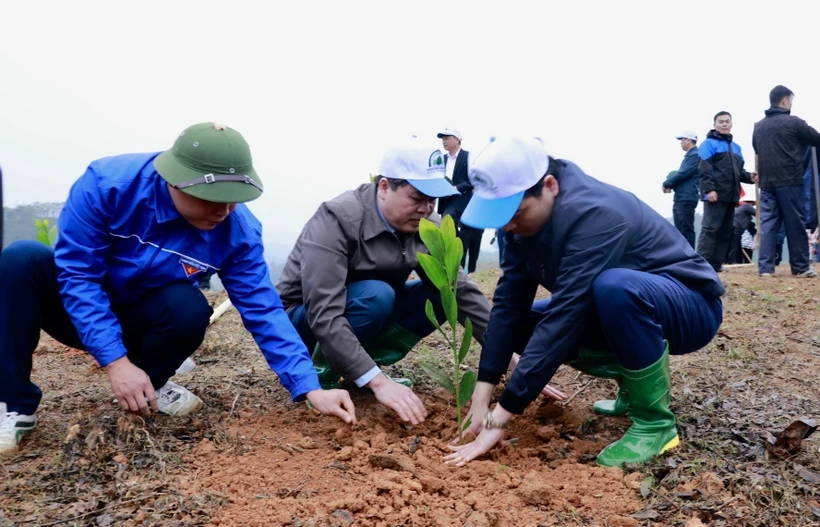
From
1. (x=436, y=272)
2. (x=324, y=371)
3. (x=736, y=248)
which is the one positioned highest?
(x=436, y=272)

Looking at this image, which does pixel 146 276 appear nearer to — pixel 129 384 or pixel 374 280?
pixel 129 384

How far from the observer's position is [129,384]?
2.00m

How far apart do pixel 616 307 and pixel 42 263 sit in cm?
183

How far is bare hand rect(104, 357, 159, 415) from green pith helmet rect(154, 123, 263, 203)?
58 cm

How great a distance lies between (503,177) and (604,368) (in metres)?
0.92

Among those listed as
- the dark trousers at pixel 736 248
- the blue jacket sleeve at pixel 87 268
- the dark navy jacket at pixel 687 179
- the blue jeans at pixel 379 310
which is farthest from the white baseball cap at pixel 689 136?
A: the blue jacket sleeve at pixel 87 268

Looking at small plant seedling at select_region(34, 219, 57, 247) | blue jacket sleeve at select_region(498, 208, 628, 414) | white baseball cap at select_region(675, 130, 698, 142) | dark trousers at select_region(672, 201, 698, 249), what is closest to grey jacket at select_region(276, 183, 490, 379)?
blue jacket sleeve at select_region(498, 208, 628, 414)

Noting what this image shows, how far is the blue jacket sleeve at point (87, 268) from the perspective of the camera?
6.62 feet

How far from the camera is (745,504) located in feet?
5.83

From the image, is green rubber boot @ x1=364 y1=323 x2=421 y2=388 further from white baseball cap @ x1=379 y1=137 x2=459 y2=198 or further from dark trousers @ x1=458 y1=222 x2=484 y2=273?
dark trousers @ x1=458 y1=222 x2=484 y2=273

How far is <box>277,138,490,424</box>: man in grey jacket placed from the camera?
2.39 meters

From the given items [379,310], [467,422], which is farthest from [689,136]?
[467,422]

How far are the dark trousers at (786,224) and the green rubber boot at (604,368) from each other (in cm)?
454

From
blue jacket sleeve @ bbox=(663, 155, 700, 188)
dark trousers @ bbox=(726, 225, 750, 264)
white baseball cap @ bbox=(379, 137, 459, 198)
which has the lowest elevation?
dark trousers @ bbox=(726, 225, 750, 264)
